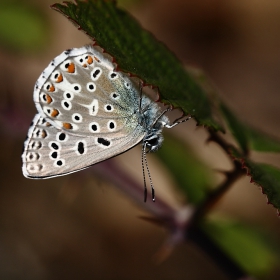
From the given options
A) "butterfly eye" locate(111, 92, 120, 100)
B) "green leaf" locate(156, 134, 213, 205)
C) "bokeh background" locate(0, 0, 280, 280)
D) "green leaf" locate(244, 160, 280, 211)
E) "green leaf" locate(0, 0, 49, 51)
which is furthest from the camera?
"bokeh background" locate(0, 0, 280, 280)

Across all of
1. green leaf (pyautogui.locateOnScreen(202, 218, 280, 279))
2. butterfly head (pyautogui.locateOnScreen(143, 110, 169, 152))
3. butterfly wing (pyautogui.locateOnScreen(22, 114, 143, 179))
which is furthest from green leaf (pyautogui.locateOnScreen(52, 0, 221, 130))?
green leaf (pyautogui.locateOnScreen(202, 218, 280, 279))

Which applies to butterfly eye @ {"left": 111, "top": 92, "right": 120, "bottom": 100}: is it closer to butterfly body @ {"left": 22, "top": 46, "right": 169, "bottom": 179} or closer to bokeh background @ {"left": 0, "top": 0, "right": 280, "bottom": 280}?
butterfly body @ {"left": 22, "top": 46, "right": 169, "bottom": 179}

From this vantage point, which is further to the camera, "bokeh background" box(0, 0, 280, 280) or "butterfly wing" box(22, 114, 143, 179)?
"bokeh background" box(0, 0, 280, 280)

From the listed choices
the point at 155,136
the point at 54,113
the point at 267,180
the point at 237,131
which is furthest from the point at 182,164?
the point at 267,180

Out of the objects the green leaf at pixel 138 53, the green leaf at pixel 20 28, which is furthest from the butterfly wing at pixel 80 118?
the green leaf at pixel 20 28

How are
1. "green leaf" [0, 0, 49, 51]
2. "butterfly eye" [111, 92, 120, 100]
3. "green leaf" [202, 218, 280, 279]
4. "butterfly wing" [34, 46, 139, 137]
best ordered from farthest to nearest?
"green leaf" [0, 0, 49, 51] < "green leaf" [202, 218, 280, 279] < "butterfly eye" [111, 92, 120, 100] < "butterfly wing" [34, 46, 139, 137]

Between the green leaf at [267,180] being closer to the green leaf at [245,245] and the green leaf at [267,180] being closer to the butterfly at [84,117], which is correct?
the butterfly at [84,117]

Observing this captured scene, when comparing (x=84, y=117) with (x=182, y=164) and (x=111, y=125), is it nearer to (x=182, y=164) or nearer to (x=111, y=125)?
(x=111, y=125)
